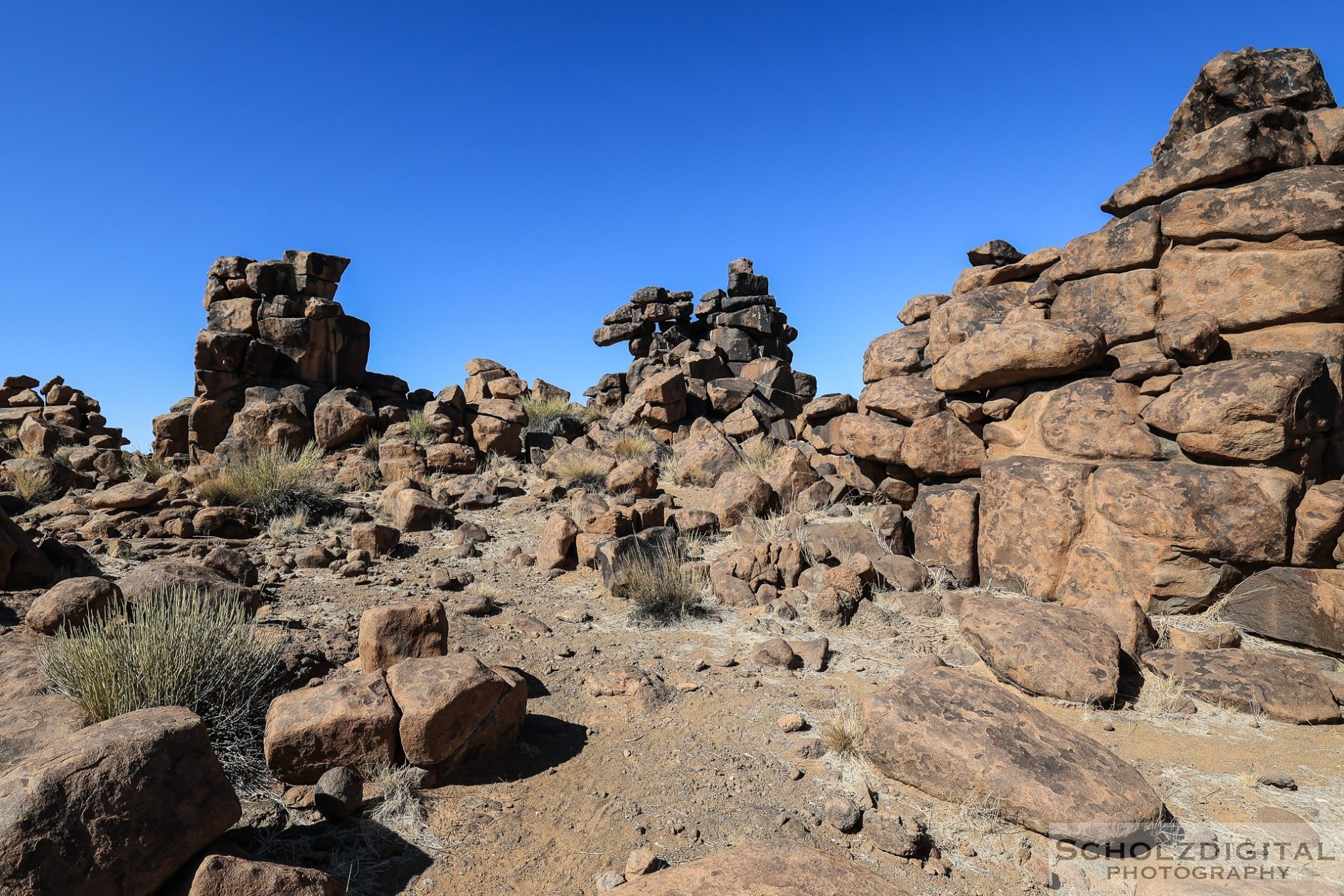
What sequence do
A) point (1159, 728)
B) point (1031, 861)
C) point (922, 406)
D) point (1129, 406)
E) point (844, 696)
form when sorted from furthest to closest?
point (922, 406) → point (1129, 406) → point (844, 696) → point (1159, 728) → point (1031, 861)

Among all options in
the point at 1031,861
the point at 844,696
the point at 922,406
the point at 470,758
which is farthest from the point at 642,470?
the point at 1031,861

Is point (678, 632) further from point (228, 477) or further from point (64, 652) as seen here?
point (228, 477)

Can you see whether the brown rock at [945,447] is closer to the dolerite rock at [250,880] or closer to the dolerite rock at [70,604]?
the dolerite rock at [250,880]

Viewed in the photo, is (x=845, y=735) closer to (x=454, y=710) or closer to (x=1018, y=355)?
(x=454, y=710)

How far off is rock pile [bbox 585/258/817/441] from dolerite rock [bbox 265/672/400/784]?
1236 centimetres

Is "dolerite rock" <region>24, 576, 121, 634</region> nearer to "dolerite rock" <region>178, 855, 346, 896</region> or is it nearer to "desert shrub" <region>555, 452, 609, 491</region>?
"dolerite rock" <region>178, 855, 346, 896</region>

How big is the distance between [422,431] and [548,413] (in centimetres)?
357

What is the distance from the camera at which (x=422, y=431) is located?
15742 millimetres

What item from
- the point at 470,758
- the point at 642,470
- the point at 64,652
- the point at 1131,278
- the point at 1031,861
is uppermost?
the point at 1131,278

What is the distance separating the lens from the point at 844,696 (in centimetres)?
544

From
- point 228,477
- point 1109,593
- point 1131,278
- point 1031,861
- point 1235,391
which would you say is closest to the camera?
point 1031,861

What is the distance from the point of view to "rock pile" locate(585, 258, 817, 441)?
17234 mm

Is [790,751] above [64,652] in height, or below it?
below

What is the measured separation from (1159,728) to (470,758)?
4.64m
